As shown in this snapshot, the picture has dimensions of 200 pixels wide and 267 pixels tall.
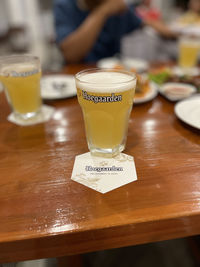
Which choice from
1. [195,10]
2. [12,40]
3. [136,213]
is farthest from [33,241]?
[12,40]

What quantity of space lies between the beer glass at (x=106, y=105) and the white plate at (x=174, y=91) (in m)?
0.41

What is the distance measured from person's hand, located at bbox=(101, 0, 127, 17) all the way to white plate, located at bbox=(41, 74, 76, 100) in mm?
906

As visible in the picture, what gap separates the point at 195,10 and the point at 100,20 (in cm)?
227

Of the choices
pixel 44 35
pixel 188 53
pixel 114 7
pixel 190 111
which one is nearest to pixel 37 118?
pixel 190 111

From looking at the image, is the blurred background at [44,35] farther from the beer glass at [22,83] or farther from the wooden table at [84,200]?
the wooden table at [84,200]

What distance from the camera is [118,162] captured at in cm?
59

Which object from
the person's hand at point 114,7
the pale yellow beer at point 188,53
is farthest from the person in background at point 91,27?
the pale yellow beer at point 188,53

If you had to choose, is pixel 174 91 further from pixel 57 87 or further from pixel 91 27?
pixel 91 27

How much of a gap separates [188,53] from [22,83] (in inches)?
49.0

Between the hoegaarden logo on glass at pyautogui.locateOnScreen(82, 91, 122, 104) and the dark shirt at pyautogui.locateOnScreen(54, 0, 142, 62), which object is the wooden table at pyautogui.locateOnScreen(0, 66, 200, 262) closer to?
the hoegaarden logo on glass at pyautogui.locateOnScreen(82, 91, 122, 104)

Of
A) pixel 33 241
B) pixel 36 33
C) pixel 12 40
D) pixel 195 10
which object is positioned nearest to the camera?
pixel 33 241

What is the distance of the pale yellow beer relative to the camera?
1.54 meters

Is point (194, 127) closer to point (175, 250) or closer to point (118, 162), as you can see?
point (118, 162)

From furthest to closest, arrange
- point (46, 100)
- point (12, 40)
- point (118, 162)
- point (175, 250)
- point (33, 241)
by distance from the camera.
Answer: point (12, 40), point (175, 250), point (46, 100), point (118, 162), point (33, 241)
